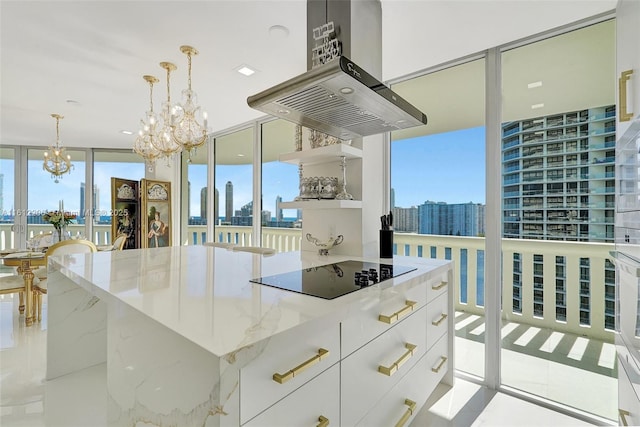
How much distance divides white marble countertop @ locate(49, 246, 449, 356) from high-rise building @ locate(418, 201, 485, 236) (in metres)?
0.66

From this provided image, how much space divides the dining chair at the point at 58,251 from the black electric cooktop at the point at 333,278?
2952 millimetres

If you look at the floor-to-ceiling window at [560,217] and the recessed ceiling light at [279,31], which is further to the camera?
the recessed ceiling light at [279,31]

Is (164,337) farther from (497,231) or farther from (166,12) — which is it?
(497,231)

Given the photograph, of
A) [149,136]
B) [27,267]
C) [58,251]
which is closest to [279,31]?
[149,136]

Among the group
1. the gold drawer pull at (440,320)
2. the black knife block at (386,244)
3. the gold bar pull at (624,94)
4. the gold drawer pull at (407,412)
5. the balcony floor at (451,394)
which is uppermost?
the gold bar pull at (624,94)

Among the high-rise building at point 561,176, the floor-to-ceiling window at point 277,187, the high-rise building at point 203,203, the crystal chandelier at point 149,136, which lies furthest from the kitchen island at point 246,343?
the high-rise building at point 203,203

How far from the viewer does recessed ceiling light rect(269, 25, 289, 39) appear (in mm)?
2126

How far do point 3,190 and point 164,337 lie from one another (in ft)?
23.9

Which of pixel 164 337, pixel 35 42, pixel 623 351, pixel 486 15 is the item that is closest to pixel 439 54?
pixel 486 15

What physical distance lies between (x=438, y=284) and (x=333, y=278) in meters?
0.80

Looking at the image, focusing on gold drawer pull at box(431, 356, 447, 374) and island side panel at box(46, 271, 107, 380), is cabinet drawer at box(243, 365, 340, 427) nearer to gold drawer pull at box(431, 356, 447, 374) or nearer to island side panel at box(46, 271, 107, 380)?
gold drawer pull at box(431, 356, 447, 374)

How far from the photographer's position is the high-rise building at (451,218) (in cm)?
245

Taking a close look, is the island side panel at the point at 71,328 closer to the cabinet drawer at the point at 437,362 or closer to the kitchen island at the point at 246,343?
the kitchen island at the point at 246,343

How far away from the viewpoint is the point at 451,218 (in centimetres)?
259
